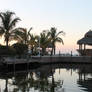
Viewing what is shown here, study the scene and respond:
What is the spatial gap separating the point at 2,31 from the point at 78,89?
82.6 feet

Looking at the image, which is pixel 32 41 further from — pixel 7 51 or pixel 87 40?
pixel 7 51

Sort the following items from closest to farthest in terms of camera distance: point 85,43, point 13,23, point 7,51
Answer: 1. point 7,51
2. point 13,23
3. point 85,43

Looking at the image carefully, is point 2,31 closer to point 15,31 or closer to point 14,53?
point 15,31

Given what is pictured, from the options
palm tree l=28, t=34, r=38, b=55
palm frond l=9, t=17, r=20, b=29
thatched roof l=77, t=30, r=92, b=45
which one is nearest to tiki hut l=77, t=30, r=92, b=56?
thatched roof l=77, t=30, r=92, b=45

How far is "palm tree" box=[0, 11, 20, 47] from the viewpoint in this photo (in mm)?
48500

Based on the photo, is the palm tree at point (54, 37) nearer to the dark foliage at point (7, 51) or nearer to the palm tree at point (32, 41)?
the palm tree at point (32, 41)

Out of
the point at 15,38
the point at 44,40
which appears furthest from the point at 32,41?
the point at 15,38

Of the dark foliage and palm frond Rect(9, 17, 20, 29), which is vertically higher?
palm frond Rect(9, 17, 20, 29)

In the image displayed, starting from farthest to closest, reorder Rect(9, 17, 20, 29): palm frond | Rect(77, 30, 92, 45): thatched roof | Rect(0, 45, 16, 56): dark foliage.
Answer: Rect(77, 30, 92, 45): thatched roof, Rect(9, 17, 20, 29): palm frond, Rect(0, 45, 16, 56): dark foliage

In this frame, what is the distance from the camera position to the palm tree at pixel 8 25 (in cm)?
4850

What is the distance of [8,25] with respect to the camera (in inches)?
1919

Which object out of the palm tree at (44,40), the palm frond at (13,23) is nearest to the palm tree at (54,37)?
Result: the palm tree at (44,40)

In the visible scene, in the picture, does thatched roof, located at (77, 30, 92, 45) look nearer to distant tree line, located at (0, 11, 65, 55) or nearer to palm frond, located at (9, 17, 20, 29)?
distant tree line, located at (0, 11, 65, 55)

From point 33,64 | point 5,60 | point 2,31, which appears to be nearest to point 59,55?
point 33,64
